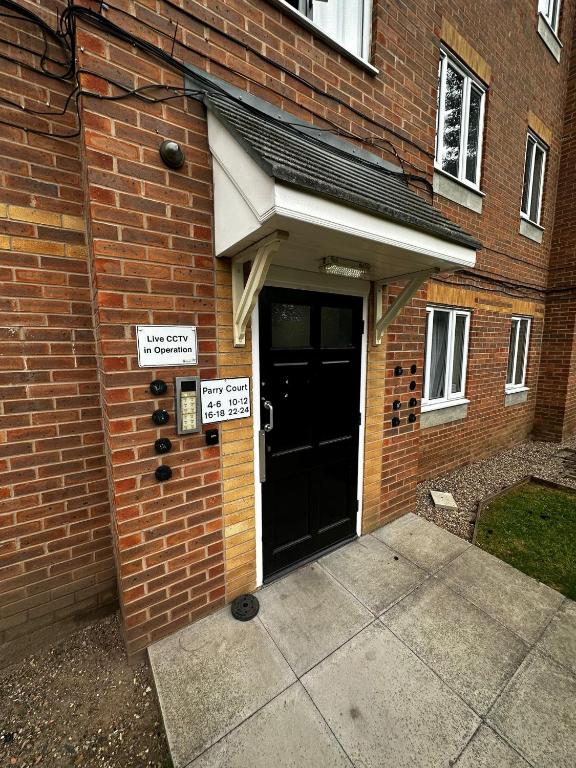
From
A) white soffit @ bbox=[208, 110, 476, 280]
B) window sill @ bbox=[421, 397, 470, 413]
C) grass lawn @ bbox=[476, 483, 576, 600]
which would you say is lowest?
grass lawn @ bbox=[476, 483, 576, 600]

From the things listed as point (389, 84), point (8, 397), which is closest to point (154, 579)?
point (8, 397)

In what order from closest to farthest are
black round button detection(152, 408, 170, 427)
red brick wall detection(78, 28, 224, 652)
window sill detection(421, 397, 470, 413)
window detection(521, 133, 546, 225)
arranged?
red brick wall detection(78, 28, 224, 652), black round button detection(152, 408, 170, 427), window sill detection(421, 397, 470, 413), window detection(521, 133, 546, 225)

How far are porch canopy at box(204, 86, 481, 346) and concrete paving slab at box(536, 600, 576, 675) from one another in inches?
103

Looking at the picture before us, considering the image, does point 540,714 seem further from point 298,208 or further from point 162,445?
point 298,208

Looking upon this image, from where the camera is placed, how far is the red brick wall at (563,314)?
602 cm

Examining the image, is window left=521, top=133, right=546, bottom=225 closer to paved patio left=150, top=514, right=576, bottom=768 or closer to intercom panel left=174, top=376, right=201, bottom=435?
paved patio left=150, top=514, right=576, bottom=768

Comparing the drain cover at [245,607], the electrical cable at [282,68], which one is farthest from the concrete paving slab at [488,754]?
the electrical cable at [282,68]

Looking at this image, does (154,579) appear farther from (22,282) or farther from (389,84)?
(389,84)

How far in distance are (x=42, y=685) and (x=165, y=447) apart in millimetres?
1651

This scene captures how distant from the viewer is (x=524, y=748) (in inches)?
61.5

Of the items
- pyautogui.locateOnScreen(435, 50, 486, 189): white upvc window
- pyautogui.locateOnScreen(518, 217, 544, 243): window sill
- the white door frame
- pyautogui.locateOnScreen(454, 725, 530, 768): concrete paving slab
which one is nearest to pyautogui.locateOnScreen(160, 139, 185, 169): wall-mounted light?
the white door frame

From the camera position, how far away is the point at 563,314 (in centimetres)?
631

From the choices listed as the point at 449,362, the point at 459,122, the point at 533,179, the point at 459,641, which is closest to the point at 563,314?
the point at 533,179

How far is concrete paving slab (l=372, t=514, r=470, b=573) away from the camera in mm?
2850
